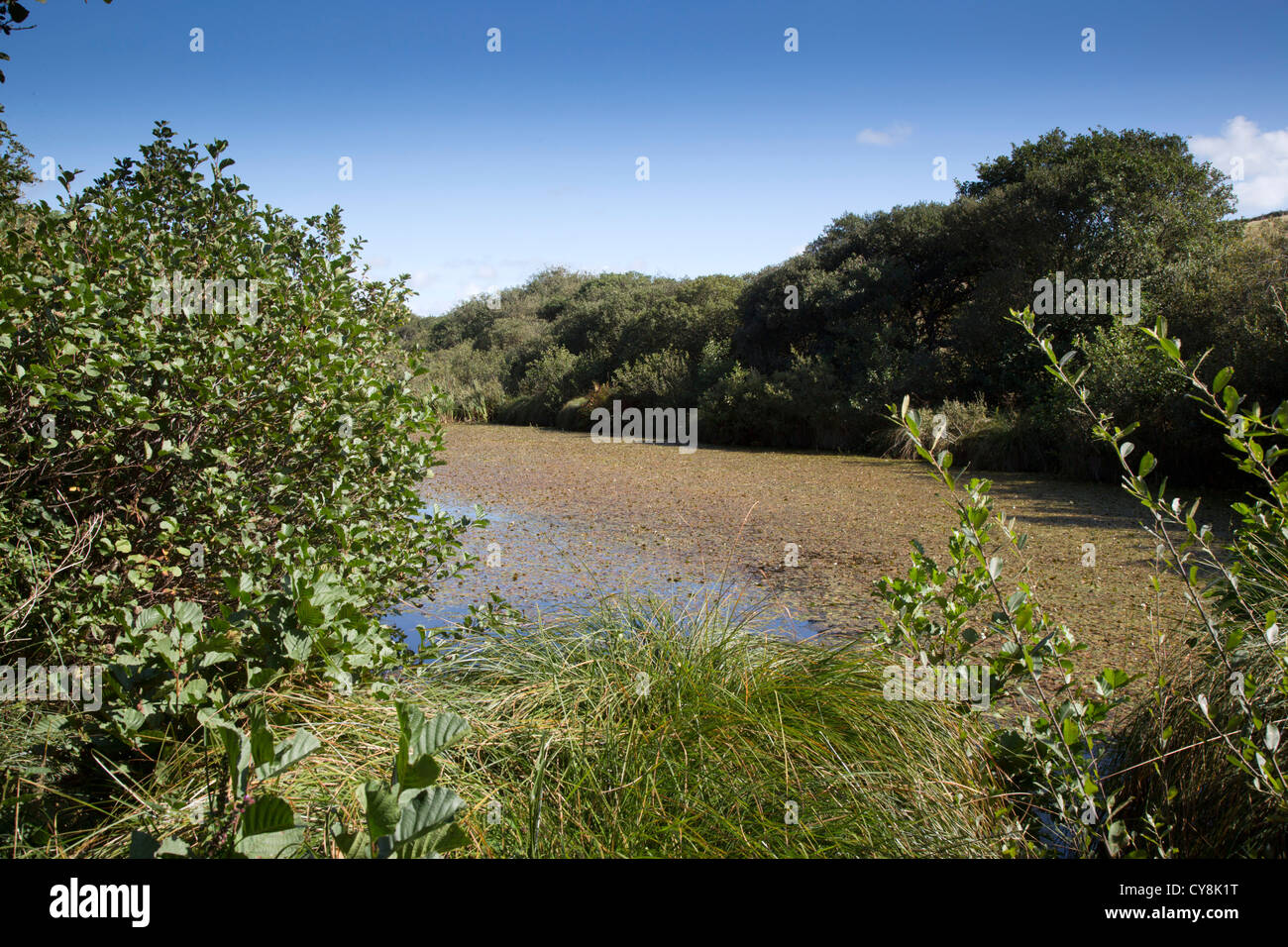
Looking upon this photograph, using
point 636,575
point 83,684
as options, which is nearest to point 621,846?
point 83,684

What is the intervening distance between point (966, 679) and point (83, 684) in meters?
2.40

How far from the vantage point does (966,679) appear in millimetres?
2162

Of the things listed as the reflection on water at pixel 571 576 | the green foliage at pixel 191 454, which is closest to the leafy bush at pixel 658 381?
the reflection on water at pixel 571 576

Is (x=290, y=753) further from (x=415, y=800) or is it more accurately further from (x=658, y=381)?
(x=658, y=381)

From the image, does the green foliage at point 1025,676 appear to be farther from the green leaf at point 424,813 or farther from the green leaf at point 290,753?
the green leaf at point 290,753

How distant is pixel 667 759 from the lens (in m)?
1.99

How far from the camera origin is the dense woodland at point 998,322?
8.91 meters

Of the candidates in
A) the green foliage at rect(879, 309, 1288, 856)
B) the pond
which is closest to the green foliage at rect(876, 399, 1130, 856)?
the green foliage at rect(879, 309, 1288, 856)

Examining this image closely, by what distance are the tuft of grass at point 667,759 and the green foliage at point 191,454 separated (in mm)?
226

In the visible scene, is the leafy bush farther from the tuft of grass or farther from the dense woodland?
the tuft of grass

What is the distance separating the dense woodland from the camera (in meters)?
8.91

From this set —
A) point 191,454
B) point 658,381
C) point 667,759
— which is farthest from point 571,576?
point 658,381

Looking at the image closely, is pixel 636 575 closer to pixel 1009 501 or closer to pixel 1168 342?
pixel 1168 342

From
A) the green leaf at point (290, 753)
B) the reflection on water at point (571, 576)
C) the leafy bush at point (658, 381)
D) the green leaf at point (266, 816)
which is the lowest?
the reflection on water at point (571, 576)
